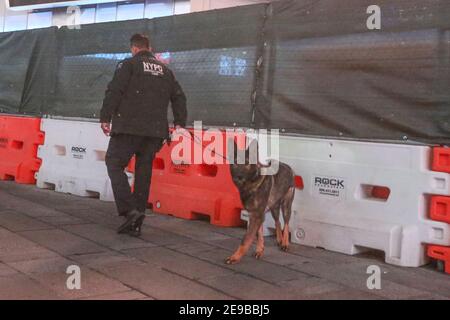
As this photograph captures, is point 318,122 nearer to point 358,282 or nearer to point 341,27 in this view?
point 341,27

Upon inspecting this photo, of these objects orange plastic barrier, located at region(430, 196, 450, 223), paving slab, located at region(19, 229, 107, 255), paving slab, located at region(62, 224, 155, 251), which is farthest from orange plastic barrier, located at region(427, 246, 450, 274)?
paving slab, located at region(19, 229, 107, 255)

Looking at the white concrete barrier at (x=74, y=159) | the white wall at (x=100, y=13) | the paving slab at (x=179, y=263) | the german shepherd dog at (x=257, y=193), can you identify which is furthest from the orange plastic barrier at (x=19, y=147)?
the german shepherd dog at (x=257, y=193)

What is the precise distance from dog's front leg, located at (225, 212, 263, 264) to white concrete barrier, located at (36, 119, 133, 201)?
311 cm

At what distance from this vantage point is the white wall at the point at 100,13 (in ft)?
34.2

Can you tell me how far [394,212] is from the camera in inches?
197

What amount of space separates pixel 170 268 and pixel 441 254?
2482 millimetres

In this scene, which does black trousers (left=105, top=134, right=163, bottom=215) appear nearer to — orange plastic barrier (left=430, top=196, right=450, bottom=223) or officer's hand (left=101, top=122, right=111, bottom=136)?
officer's hand (left=101, top=122, right=111, bottom=136)

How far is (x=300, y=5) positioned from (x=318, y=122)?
1.32 metres

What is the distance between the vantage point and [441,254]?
475cm

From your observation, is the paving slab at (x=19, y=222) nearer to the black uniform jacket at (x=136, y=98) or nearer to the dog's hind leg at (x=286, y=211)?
the black uniform jacket at (x=136, y=98)

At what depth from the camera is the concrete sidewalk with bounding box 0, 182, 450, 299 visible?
393 cm
